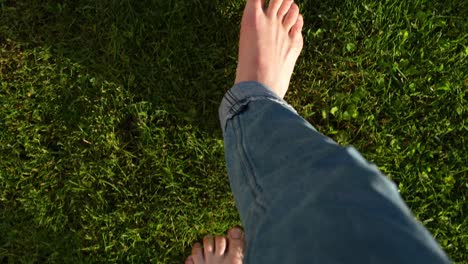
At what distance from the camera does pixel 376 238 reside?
1.12 m

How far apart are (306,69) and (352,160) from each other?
3.65 feet

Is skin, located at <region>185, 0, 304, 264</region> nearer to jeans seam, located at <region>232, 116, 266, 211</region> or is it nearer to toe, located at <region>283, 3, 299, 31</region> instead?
toe, located at <region>283, 3, 299, 31</region>

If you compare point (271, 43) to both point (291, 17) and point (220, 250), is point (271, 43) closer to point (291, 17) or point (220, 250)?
point (291, 17)

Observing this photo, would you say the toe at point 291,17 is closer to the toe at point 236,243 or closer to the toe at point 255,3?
the toe at point 255,3

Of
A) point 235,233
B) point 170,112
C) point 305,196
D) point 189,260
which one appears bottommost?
point 189,260

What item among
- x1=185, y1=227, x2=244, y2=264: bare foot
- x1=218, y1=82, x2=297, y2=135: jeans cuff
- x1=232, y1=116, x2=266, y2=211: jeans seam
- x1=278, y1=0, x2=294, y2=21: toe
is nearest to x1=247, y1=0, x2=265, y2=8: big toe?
x1=278, y1=0, x2=294, y2=21: toe

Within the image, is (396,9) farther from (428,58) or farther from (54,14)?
(54,14)

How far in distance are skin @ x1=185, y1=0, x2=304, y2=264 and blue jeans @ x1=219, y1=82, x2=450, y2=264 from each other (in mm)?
495

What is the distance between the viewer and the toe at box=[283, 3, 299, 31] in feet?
7.50

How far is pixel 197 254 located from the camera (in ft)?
7.38

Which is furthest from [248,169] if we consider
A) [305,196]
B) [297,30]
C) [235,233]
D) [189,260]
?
[297,30]

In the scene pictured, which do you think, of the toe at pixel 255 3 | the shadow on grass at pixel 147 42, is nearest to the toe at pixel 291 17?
the toe at pixel 255 3

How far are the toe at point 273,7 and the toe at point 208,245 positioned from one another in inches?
41.6

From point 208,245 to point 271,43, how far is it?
0.96 metres
